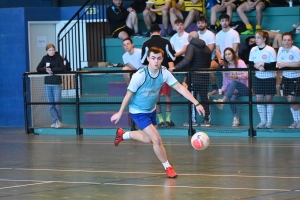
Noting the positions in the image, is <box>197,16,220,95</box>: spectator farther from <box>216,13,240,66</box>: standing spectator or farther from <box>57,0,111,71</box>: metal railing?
<box>57,0,111,71</box>: metal railing

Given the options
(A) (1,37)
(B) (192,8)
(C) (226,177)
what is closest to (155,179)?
(C) (226,177)

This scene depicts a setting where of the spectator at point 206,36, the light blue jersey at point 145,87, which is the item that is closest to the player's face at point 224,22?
the spectator at point 206,36

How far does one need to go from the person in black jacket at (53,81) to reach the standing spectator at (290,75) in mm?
5750

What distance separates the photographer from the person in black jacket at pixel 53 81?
61.1 feet

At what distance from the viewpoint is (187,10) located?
2061 cm

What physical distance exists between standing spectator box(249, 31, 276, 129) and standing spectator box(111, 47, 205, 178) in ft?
18.6

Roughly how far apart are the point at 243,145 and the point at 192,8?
6494 mm

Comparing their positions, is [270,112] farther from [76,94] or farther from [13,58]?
[13,58]

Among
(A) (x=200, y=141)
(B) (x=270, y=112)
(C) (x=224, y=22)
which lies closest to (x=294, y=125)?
(B) (x=270, y=112)

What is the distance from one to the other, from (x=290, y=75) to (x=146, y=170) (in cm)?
568

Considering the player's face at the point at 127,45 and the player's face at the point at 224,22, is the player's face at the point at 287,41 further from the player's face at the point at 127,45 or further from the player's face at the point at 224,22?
the player's face at the point at 127,45

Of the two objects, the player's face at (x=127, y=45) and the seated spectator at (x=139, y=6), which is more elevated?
the seated spectator at (x=139, y=6)

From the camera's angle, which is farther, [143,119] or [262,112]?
[262,112]

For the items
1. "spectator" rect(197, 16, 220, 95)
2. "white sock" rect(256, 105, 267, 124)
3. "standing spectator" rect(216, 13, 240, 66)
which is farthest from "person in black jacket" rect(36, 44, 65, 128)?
"white sock" rect(256, 105, 267, 124)
